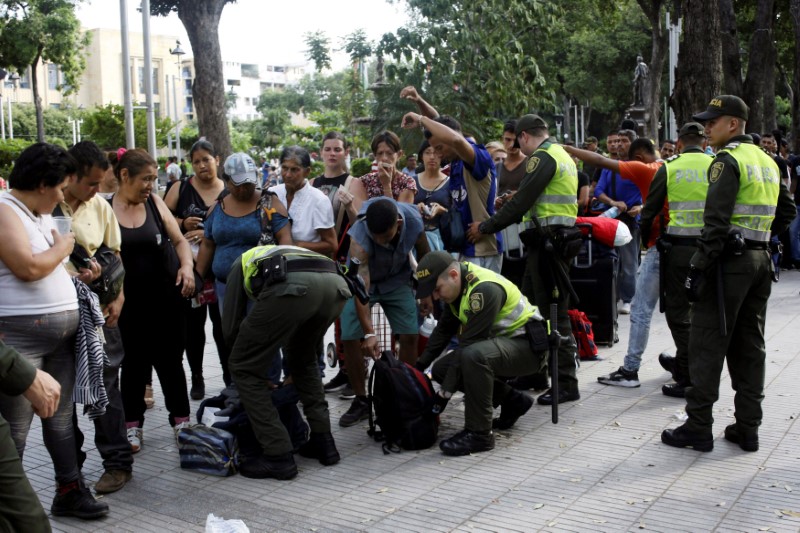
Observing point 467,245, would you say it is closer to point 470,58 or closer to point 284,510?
point 284,510

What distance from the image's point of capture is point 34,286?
4.14 metres

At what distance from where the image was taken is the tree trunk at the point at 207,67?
711 inches

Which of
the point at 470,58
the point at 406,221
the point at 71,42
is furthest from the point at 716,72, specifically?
the point at 71,42

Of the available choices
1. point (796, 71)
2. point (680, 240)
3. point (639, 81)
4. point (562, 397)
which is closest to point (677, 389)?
point (562, 397)

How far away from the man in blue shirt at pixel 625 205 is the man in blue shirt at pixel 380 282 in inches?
156

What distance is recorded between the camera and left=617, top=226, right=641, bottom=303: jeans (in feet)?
32.7

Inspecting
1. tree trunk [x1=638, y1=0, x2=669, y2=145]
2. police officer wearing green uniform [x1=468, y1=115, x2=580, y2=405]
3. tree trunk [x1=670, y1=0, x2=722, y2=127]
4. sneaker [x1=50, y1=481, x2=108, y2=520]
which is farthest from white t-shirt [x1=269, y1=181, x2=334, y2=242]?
tree trunk [x1=638, y1=0, x2=669, y2=145]

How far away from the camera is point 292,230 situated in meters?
6.75

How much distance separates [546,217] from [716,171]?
156 cm

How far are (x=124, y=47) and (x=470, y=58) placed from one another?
7301 millimetres

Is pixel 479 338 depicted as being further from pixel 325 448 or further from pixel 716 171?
pixel 716 171

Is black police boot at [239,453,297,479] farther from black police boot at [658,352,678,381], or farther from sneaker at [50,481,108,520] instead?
black police boot at [658,352,678,381]

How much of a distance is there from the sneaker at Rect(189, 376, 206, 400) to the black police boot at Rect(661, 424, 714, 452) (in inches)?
142

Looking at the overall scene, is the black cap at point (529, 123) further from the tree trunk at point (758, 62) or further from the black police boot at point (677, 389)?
the tree trunk at point (758, 62)
